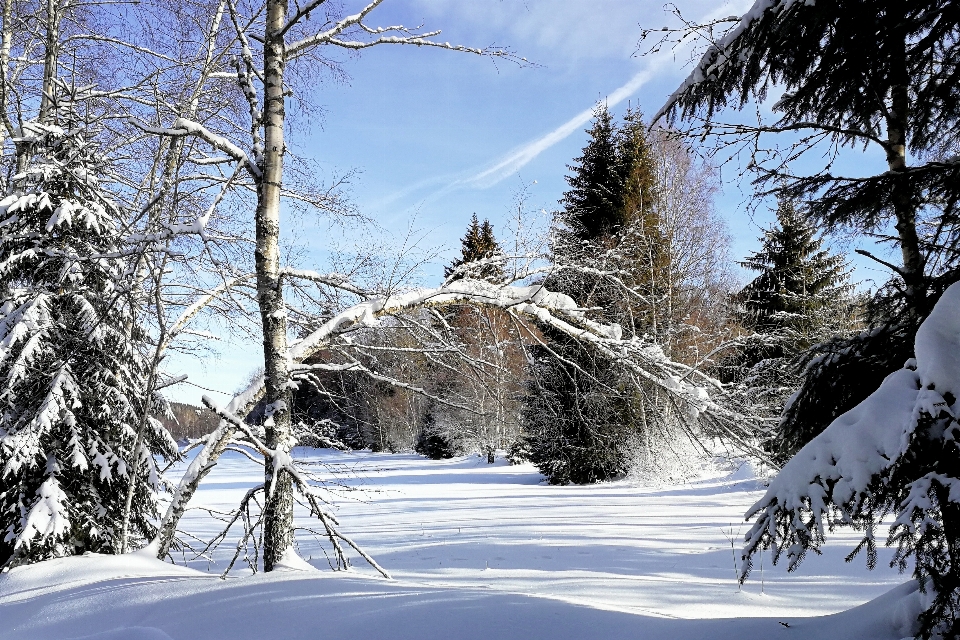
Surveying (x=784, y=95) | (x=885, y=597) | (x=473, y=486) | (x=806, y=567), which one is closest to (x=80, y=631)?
(x=885, y=597)

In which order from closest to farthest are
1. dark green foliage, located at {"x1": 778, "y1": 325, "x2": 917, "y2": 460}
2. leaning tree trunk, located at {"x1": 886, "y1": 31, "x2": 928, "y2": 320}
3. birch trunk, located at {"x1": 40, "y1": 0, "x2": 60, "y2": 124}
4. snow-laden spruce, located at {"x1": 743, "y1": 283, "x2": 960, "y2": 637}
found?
snow-laden spruce, located at {"x1": 743, "y1": 283, "x2": 960, "y2": 637}, leaning tree trunk, located at {"x1": 886, "y1": 31, "x2": 928, "y2": 320}, dark green foliage, located at {"x1": 778, "y1": 325, "x2": 917, "y2": 460}, birch trunk, located at {"x1": 40, "y1": 0, "x2": 60, "y2": 124}

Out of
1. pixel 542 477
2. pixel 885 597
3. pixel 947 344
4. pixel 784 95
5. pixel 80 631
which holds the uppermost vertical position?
pixel 784 95

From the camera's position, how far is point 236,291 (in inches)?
205

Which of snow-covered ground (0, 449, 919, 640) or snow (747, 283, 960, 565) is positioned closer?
snow (747, 283, 960, 565)

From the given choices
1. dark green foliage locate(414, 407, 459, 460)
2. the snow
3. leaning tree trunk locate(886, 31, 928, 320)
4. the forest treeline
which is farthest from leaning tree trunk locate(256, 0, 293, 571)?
dark green foliage locate(414, 407, 459, 460)

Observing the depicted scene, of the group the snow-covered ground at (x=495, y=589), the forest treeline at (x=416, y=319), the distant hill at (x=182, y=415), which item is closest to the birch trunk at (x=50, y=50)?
the forest treeline at (x=416, y=319)

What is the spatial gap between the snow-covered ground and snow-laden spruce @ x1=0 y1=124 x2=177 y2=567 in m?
1.15

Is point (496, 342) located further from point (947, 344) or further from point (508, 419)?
point (947, 344)

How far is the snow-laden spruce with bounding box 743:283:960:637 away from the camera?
1968 millimetres

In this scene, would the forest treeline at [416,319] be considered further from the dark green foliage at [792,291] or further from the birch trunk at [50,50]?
the dark green foliage at [792,291]

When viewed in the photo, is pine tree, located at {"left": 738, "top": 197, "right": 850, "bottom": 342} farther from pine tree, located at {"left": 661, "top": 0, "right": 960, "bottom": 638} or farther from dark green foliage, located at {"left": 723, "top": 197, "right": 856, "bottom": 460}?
pine tree, located at {"left": 661, "top": 0, "right": 960, "bottom": 638}

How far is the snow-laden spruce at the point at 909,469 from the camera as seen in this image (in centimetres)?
197

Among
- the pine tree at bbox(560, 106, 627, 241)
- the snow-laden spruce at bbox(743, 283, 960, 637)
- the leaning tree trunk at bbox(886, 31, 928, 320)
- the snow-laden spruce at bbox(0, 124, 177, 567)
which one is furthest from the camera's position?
the pine tree at bbox(560, 106, 627, 241)

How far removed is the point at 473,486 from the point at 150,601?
41.8 feet
